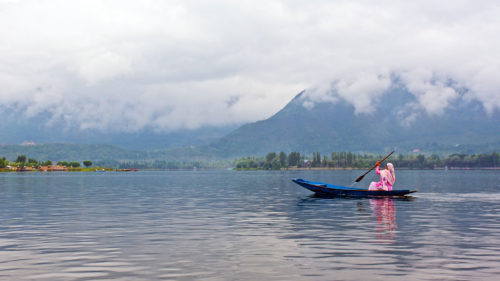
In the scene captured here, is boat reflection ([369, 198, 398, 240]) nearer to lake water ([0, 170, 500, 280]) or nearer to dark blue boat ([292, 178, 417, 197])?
lake water ([0, 170, 500, 280])

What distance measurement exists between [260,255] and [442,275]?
10.6m

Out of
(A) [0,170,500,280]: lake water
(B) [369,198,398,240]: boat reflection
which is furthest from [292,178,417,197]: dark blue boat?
(A) [0,170,500,280]: lake water

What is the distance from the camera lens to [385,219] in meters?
53.7

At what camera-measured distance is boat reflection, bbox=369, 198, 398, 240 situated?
138 feet

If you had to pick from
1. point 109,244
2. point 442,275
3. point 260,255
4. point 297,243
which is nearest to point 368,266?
point 442,275

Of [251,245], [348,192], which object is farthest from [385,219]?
[348,192]

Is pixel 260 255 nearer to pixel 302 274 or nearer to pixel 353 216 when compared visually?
pixel 302 274

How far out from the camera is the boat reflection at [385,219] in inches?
1653

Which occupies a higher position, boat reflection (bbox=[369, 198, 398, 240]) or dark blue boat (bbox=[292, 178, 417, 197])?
dark blue boat (bbox=[292, 178, 417, 197])

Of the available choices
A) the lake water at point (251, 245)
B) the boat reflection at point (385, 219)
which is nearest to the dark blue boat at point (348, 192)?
the boat reflection at point (385, 219)

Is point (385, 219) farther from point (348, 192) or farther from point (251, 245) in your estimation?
point (348, 192)

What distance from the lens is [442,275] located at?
88.4 feet

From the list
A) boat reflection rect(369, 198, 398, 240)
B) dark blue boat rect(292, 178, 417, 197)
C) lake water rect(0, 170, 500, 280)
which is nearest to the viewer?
lake water rect(0, 170, 500, 280)

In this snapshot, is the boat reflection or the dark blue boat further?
the dark blue boat
